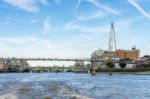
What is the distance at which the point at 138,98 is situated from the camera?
53.0 m

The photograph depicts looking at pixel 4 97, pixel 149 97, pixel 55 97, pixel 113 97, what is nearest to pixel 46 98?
pixel 55 97

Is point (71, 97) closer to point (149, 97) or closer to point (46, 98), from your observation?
point (46, 98)

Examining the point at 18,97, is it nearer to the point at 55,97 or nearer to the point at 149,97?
the point at 55,97

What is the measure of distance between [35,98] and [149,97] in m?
14.3

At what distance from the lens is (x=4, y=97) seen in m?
49.2

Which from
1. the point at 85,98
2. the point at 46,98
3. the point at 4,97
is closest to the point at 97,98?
the point at 85,98

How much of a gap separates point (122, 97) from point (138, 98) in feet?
6.18

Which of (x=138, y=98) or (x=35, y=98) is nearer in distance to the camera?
(x=35, y=98)

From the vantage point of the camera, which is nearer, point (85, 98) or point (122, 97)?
point (85, 98)

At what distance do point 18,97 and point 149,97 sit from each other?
1585cm

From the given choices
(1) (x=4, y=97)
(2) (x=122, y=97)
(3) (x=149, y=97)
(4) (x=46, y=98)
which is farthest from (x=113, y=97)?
(1) (x=4, y=97)

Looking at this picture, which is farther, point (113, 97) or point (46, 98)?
point (113, 97)

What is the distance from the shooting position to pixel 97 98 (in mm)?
51344

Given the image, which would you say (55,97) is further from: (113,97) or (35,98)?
(113,97)
